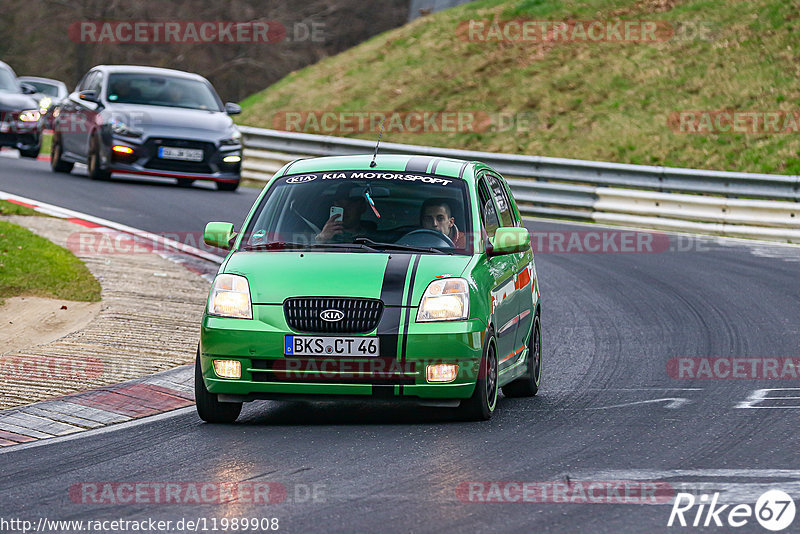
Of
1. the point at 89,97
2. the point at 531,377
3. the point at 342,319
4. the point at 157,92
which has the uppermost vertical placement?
the point at 157,92

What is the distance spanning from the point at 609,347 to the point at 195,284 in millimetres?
4245

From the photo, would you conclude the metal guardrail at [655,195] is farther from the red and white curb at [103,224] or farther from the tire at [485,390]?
the tire at [485,390]

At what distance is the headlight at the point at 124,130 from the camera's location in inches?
830

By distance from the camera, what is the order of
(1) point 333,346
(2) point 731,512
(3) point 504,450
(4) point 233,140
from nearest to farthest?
(2) point 731,512
(3) point 504,450
(1) point 333,346
(4) point 233,140

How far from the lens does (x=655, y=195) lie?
2152 cm

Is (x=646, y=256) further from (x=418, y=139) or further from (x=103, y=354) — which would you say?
(x=418, y=139)

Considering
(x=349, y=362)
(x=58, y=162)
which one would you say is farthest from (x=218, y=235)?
(x=58, y=162)

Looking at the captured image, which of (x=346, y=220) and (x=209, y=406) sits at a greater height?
(x=346, y=220)

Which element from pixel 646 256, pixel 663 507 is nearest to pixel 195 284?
pixel 646 256

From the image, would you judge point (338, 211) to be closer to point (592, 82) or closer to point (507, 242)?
point (507, 242)

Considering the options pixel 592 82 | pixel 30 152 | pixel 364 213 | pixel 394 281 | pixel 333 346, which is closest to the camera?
pixel 333 346

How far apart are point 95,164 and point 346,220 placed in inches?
555

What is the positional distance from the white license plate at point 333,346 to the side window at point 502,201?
7.05ft

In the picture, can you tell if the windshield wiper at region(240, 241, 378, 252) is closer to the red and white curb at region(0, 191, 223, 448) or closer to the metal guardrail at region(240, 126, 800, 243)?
the red and white curb at region(0, 191, 223, 448)
